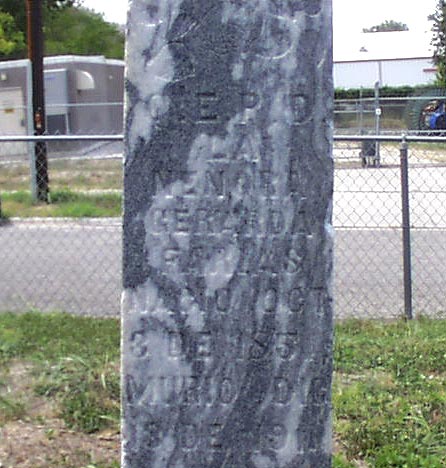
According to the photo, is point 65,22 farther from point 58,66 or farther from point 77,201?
point 77,201

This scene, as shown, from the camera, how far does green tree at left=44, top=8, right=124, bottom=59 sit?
1744 inches

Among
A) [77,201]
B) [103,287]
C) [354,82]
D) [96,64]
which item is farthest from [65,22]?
[103,287]

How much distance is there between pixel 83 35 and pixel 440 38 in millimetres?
17999

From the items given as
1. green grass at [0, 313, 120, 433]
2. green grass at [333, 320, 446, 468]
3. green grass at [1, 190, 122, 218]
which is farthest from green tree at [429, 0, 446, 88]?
green grass at [333, 320, 446, 468]

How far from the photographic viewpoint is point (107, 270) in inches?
382

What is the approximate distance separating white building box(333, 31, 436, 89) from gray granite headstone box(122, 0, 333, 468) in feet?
128

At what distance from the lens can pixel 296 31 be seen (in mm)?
2969

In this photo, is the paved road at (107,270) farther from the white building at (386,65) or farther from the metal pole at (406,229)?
the white building at (386,65)

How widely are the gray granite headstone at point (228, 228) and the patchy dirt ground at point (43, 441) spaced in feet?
5.40

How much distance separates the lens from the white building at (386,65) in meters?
43.3

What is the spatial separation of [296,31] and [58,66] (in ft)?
77.9

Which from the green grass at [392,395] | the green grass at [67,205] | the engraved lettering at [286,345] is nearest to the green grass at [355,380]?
the green grass at [392,395]

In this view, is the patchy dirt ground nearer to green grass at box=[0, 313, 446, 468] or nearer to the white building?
green grass at box=[0, 313, 446, 468]

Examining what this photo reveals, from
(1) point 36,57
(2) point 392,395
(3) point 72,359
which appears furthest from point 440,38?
(2) point 392,395
